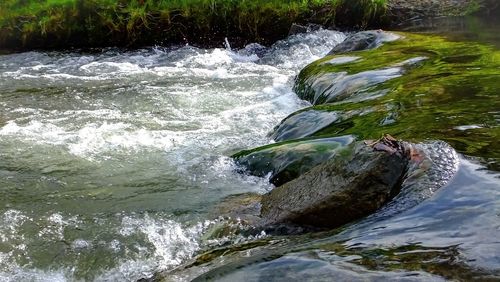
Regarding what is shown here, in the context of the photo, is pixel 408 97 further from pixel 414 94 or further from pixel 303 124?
pixel 303 124

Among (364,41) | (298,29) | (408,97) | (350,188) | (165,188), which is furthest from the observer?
(298,29)

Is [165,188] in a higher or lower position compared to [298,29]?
lower

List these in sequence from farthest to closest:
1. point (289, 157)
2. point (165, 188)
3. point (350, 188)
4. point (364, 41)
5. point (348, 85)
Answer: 1. point (364, 41)
2. point (348, 85)
3. point (165, 188)
4. point (289, 157)
5. point (350, 188)

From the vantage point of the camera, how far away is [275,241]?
13.3 ft

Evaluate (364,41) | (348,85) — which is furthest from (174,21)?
(348,85)

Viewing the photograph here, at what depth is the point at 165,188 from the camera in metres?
5.76

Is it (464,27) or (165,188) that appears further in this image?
(464,27)

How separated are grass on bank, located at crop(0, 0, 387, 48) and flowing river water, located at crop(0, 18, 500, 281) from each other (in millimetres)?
1661

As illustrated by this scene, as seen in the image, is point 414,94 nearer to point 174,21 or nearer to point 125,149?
point 125,149

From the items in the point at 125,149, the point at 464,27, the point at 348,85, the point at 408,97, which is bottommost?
the point at 125,149

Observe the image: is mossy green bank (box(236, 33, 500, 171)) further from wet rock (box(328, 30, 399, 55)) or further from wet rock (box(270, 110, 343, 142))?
wet rock (box(328, 30, 399, 55))

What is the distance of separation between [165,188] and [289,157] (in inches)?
53.6

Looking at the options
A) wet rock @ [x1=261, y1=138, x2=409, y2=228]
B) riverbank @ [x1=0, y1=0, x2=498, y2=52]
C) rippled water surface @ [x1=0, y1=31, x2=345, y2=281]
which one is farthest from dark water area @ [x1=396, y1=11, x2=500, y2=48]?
wet rock @ [x1=261, y1=138, x2=409, y2=228]

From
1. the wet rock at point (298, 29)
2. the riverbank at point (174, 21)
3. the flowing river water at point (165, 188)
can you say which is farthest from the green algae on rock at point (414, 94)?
the riverbank at point (174, 21)
